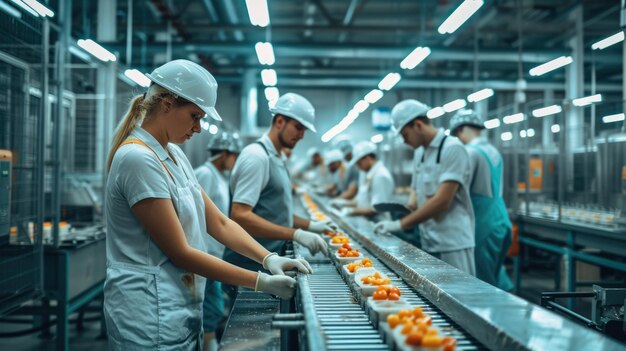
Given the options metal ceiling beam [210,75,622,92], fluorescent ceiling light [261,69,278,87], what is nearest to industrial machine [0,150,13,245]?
fluorescent ceiling light [261,69,278,87]

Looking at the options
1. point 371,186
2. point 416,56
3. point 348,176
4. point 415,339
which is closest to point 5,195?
point 415,339

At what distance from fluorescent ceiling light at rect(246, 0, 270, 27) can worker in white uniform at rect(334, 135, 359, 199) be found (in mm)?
3524

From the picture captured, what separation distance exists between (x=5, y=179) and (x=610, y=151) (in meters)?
6.66

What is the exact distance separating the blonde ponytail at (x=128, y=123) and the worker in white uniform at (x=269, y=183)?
111cm

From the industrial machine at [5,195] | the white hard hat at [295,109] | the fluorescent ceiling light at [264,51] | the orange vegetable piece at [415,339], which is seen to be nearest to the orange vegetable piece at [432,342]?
the orange vegetable piece at [415,339]

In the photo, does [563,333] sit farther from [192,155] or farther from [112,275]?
[192,155]

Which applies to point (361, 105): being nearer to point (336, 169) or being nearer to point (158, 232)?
point (336, 169)

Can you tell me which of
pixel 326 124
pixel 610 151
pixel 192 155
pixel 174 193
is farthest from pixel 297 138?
pixel 326 124

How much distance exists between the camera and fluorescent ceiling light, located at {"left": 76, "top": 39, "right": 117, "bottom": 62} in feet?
15.3

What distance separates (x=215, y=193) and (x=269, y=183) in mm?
1703

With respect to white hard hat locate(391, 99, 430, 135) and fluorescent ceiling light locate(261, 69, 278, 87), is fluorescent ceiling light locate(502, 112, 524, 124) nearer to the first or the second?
fluorescent ceiling light locate(261, 69, 278, 87)

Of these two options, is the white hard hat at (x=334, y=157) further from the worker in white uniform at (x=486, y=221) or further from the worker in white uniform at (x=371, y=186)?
the worker in white uniform at (x=486, y=221)

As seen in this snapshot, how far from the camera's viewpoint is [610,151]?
6504mm

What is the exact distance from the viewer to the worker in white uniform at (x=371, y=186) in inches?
235
